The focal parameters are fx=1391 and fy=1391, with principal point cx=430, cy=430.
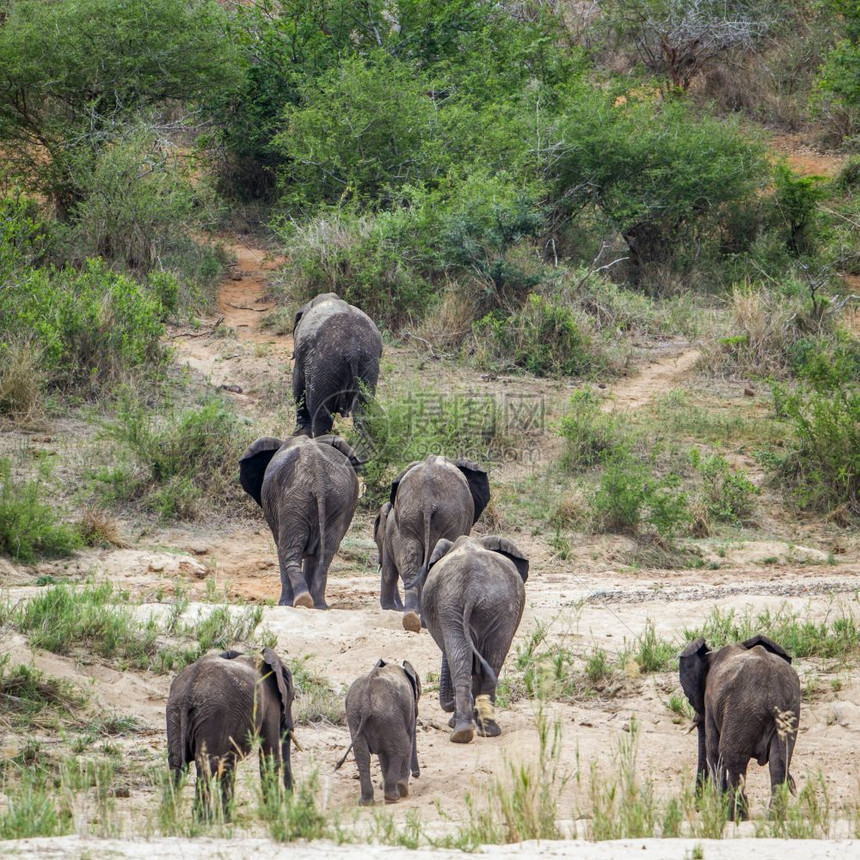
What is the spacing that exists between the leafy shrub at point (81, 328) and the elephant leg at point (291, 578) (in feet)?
17.0

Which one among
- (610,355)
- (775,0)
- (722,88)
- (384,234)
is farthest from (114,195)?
(775,0)

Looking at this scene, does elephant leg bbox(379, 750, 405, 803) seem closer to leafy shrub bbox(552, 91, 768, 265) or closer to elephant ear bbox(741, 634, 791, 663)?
elephant ear bbox(741, 634, 791, 663)

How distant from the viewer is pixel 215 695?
227 inches

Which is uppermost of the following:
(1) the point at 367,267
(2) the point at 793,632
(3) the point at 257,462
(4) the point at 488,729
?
(1) the point at 367,267

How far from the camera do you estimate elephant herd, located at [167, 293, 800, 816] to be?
5.82 metres

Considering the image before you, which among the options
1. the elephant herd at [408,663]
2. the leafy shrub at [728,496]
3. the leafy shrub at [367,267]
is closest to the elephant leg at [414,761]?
the elephant herd at [408,663]

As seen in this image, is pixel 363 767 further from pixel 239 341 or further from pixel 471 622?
pixel 239 341

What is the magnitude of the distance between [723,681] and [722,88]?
27.0m

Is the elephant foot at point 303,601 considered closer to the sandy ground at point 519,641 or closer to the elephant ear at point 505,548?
the sandy ground at point 519,641

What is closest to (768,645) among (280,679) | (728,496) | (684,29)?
(280,679)

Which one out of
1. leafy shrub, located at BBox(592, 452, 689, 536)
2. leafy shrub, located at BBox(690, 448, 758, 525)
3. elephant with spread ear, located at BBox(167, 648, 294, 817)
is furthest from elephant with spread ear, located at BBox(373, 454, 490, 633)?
leafy shrub, located at BBox(690, 448, 758, 525)

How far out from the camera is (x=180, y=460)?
12.3m

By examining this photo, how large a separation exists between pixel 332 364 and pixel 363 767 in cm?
674

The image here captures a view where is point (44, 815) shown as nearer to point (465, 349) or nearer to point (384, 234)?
point (465, 349)
